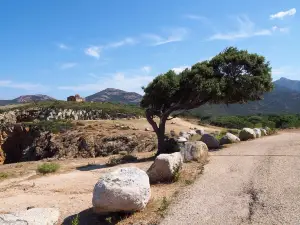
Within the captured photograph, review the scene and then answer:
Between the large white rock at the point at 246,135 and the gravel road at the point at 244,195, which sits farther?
the large white rock at the point at 246,135

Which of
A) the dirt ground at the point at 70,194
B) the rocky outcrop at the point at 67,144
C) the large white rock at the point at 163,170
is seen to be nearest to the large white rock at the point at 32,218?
the dirt ground at the point at 70,194

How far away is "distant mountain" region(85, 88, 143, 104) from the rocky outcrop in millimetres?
114131

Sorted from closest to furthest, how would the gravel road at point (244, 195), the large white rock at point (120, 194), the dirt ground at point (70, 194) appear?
the gravel road at point (244, 195)
the large white rock at point (120, 194)
the dirt ground at point (70, 194)

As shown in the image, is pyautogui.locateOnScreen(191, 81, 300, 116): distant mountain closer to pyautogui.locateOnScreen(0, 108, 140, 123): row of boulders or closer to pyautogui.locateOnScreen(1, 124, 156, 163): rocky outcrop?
pyautogui.locateOnScreen(0, 108, 140, 123): row of boulders

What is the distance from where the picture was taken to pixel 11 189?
13.8 m

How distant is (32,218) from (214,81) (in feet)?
42.4

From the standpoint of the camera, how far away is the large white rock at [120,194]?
28.3 feet

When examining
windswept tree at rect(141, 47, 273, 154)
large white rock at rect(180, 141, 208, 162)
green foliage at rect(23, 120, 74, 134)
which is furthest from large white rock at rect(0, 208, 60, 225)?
green foliage at rect(23, 120, 74, 134)

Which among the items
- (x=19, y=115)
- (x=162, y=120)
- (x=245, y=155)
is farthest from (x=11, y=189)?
(x=19, y=115)

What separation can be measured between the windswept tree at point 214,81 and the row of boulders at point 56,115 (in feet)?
83.3

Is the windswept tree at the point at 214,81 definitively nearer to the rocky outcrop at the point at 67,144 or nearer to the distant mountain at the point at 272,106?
the rocky outcrop at the point at 67,144

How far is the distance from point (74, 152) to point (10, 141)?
1200 cm

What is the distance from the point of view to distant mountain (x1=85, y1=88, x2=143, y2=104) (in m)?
158

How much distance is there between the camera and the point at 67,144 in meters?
30.5
